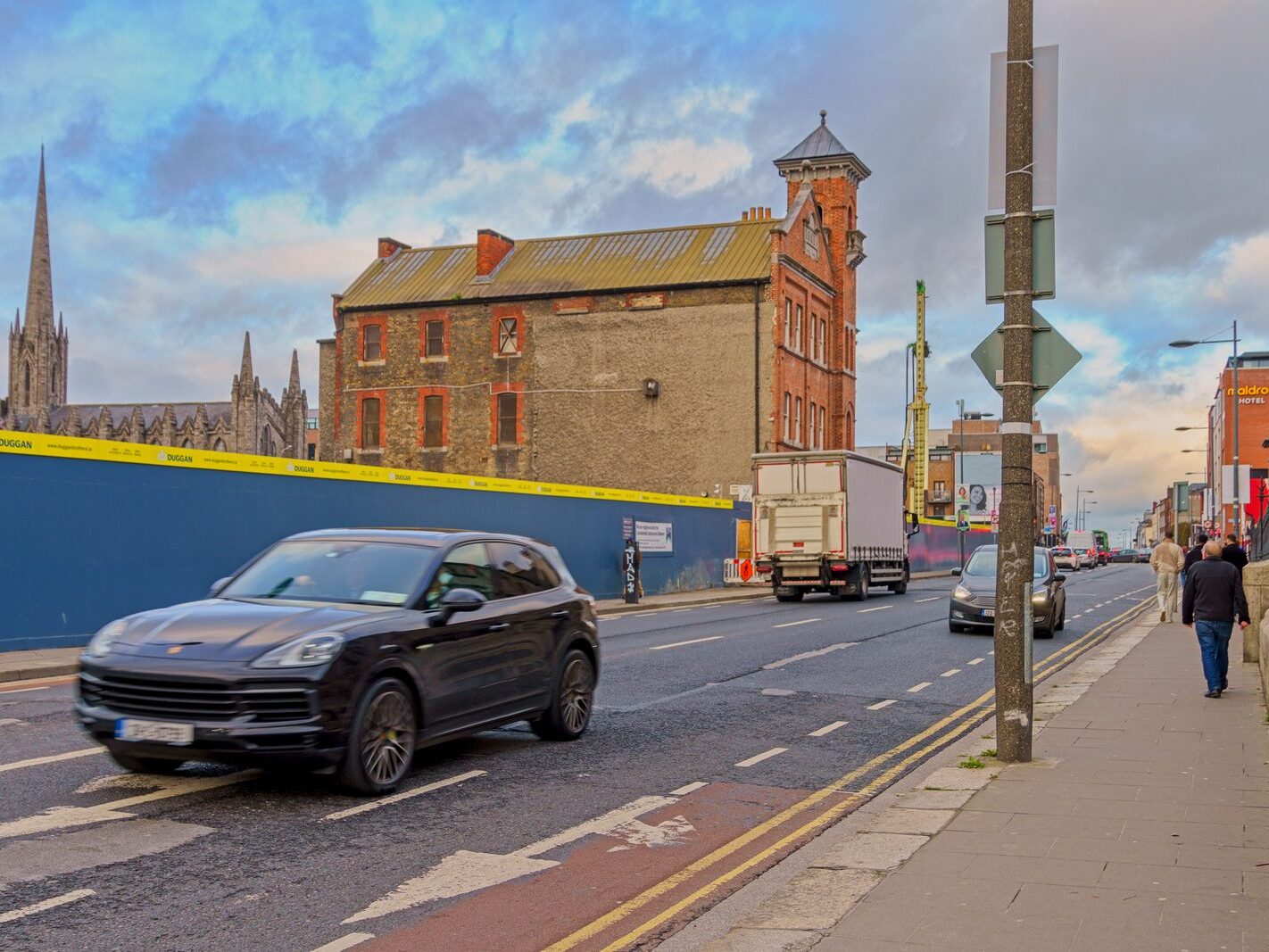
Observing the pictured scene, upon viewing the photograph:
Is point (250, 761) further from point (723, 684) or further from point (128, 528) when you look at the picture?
point (128, 528)

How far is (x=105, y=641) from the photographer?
305 inches

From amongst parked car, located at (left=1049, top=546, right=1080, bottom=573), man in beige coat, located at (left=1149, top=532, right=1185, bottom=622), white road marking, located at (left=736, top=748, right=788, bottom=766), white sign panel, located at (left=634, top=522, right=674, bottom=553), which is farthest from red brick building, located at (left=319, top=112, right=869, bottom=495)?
white road marking, located at (left=736, top=748, right=788, bottom=766)

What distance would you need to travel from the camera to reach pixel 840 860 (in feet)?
20.9

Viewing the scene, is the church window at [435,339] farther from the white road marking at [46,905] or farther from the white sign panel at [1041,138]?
the white road marking at [46,905]

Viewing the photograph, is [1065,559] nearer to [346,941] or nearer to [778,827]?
[778,827]

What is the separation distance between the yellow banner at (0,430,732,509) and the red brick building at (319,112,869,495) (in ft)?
60.9

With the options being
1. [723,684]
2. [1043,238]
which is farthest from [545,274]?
[1043,238]

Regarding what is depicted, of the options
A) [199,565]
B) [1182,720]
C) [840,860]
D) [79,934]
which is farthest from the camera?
[199,565]

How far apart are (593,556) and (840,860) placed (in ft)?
87.0

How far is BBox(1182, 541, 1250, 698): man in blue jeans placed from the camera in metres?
13.2

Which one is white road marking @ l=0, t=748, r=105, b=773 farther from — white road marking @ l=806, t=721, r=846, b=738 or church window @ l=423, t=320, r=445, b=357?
church window @ l=423, t=320, r=445, b=357

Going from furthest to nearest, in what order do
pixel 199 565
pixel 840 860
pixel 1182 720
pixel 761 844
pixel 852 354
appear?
pixel 852 354 → pixel 199 565 → pixel 1182 720 → pixel 761 844 → pixel 840 860

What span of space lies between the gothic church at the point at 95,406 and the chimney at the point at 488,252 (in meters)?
43.7

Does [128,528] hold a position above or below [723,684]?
above
